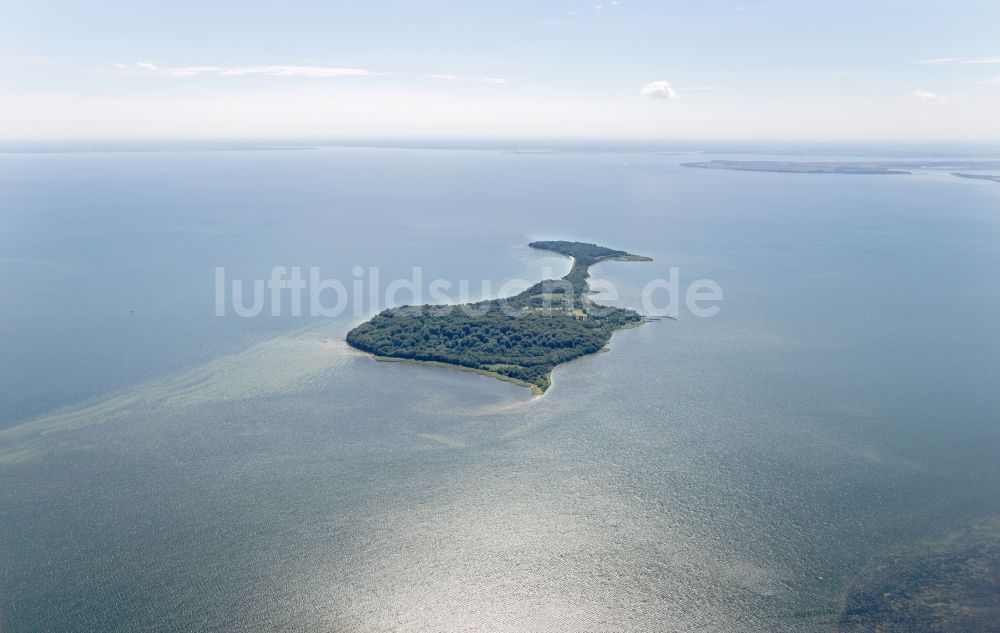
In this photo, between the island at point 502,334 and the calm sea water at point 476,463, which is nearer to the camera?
the calm sea water at point 476,463

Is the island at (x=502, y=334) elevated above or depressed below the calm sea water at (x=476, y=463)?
above

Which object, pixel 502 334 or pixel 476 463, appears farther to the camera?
pixel 502 334

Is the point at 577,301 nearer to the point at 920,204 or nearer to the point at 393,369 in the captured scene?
the point at 393,369

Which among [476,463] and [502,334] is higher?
[502,334]

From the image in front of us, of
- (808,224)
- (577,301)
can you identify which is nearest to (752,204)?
(808,224)

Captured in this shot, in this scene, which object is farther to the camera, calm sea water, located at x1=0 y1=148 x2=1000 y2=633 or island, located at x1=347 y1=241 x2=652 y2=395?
island, located at x1=347 y1=241 x2=652 y2=395
